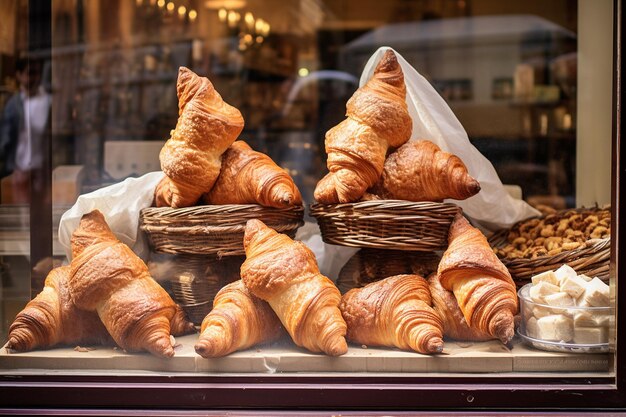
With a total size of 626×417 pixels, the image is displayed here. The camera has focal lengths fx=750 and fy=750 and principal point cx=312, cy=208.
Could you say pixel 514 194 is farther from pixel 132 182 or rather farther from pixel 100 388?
pixel 100 388

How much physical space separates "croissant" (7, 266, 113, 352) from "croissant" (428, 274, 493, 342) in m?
0.85

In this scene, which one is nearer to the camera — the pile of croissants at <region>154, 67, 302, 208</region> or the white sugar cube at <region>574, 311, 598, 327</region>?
the white sugar cube at <region>574, 311, 598, 327</region>

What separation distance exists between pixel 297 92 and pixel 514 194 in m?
3.14

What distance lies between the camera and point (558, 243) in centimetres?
222

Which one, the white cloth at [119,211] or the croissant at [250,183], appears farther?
the white cloth at [119,211]

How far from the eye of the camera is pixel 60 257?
7.23 ft

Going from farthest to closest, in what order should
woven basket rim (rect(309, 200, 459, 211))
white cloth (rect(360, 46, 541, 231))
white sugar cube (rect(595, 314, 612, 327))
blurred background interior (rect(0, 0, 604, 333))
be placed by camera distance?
blurred background interior (rect(0, 0, 604, 333)), white cloth (rect(360, 46, 541, 231)), woven basket rim (rect(309, 200, 459, 211)), white sugar cube (rect(595, 314, 612, 327))

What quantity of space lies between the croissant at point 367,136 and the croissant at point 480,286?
31cm

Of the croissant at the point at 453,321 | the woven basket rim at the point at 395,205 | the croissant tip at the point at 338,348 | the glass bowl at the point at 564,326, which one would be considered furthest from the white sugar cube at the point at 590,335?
the croissant tip at the point at 338,348

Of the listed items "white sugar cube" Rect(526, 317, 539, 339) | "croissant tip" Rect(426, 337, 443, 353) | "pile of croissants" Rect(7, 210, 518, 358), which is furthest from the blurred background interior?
"croissant tip" Rect(426, 337, 443, 353)

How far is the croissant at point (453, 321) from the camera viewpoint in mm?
1890

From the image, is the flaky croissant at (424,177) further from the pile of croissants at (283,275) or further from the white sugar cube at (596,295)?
the white sugar cube at (596,295)

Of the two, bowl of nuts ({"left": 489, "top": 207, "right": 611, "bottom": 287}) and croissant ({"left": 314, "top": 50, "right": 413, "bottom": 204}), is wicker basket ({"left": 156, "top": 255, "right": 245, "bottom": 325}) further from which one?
bowl of nuts ({"left": 489, "top": 207, "right": 611, "bottom": 287})

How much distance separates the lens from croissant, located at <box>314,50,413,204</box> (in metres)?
2.04
